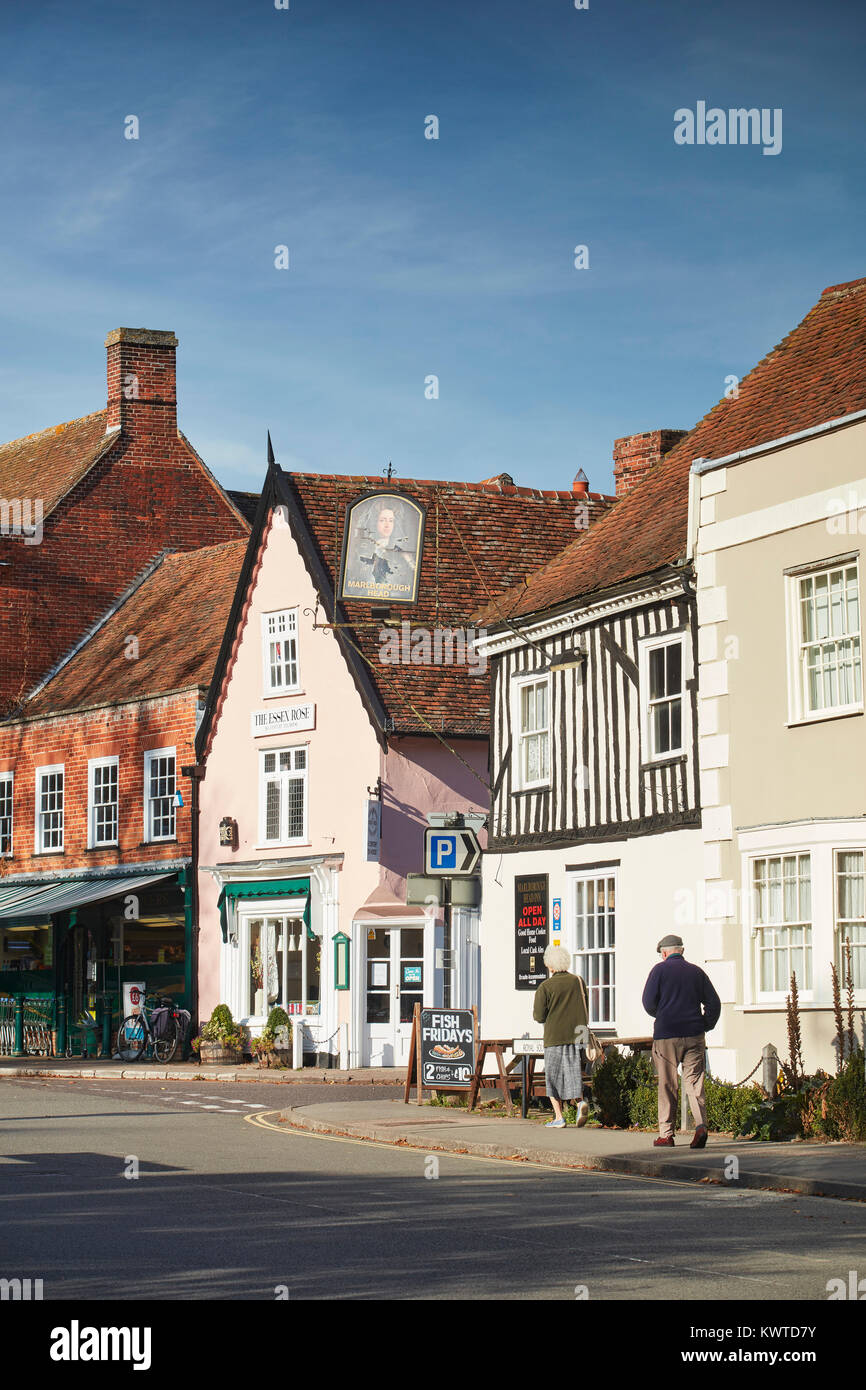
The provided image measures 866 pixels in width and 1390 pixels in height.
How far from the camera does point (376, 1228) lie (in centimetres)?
1119

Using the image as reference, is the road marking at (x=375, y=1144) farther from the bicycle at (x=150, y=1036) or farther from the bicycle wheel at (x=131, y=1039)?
the bicycle wheel at (x=131, y=1039)

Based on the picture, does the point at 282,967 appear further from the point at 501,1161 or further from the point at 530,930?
the point at 501,1161

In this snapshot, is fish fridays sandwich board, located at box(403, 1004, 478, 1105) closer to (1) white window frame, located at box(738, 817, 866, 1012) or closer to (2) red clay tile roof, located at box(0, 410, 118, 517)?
(1) white window frame, located at box(738, 817, 866, 1012)

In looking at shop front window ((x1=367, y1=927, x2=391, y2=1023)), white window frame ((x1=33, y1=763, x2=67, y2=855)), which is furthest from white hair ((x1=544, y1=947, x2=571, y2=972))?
white window frame ((x1=33, y1=763, x2=67, y2=855))

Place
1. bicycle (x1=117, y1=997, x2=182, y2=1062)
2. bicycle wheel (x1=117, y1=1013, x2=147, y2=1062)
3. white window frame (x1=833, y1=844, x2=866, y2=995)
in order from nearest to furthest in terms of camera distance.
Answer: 1. white window frame (x1=833, y1=844, x2=866, y2=995)
2. bicycle (x1=117, y1=997, x2=182, y2=1062)
3. bicycle wheel (x1=117, y1=1013, x2=147, y2=1062)

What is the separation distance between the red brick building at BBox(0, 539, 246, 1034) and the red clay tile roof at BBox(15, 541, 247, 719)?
0.04 meters

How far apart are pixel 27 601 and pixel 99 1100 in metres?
20.2

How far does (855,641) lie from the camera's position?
18.2 m

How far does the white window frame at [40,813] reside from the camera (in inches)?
1561

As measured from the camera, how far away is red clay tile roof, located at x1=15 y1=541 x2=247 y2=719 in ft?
124

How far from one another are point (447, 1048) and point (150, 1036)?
14074 millimetres

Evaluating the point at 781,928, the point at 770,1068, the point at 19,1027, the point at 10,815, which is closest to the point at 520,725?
the point at 781,928

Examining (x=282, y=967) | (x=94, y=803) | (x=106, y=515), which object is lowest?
(x=282, y=967)
